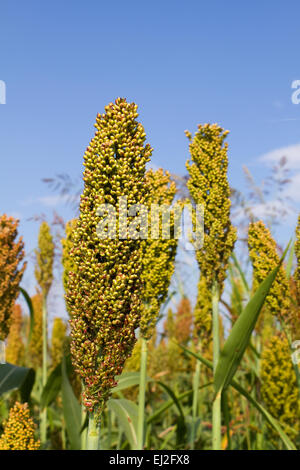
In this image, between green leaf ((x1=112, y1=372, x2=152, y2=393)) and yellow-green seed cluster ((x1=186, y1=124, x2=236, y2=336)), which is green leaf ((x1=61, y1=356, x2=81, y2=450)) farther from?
yellow-green seed cluster ((x1=186, y1=124, x2=236, y2=336))

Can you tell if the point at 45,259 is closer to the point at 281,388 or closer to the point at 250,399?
the point at 281,388

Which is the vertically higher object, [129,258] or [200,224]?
[200,224]

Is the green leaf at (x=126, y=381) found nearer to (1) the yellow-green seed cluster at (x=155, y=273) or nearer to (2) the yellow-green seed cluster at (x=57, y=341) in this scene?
(1) the yellow-green seed cluster at (x=155, y=273)

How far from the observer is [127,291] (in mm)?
2529

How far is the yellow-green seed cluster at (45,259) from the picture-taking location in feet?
23.5

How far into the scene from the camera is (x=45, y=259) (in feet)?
23.9

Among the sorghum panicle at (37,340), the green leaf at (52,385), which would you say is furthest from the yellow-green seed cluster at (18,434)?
the sorghum panicle at (37,340)

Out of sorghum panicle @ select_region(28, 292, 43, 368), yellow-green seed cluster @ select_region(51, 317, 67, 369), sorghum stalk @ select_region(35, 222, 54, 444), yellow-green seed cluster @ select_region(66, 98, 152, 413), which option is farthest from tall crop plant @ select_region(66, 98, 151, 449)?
yellow-green seed cluster @ select_region(51, 317, 67, 369)

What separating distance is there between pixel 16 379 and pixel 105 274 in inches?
112

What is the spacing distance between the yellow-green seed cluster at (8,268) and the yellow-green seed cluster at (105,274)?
2661 millimetres

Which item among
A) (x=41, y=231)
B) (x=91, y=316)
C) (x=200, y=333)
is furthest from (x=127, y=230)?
(x=41, y=231)
